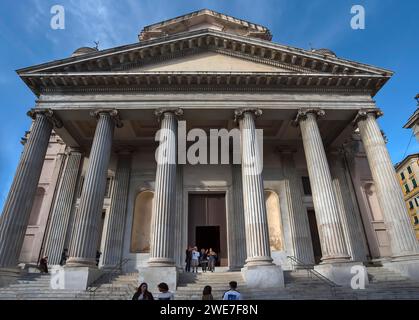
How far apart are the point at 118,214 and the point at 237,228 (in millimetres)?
7315

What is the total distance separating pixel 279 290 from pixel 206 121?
10.4 metres

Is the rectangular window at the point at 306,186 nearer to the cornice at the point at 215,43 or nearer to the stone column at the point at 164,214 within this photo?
the cornice at the point at 215,43

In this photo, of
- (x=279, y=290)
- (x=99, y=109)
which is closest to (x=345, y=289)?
(x=279, y=290)

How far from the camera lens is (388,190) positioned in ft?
45.2

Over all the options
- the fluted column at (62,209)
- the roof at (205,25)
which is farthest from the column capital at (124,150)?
the roof at (205,25)

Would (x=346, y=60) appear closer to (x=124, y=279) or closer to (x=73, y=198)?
(x=124, y=279)

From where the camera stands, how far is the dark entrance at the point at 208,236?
→ 713 inches

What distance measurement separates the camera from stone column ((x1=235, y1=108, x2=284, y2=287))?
11391 millimetres

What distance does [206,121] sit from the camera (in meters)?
17.6

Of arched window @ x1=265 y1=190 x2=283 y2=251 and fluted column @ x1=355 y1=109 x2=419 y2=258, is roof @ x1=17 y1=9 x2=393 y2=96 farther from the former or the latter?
arched window @ x1=265 y1=190 x2=283 y2=251

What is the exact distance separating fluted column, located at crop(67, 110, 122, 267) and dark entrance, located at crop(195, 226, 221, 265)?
6.89m

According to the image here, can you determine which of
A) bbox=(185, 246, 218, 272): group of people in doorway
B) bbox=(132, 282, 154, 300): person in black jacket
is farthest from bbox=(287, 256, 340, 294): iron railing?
bbox=(132, 282, 154, 300): person in black jacket

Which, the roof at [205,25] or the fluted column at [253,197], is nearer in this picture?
the fluted column at [253,197]

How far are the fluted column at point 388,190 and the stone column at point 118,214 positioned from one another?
14261 mm
